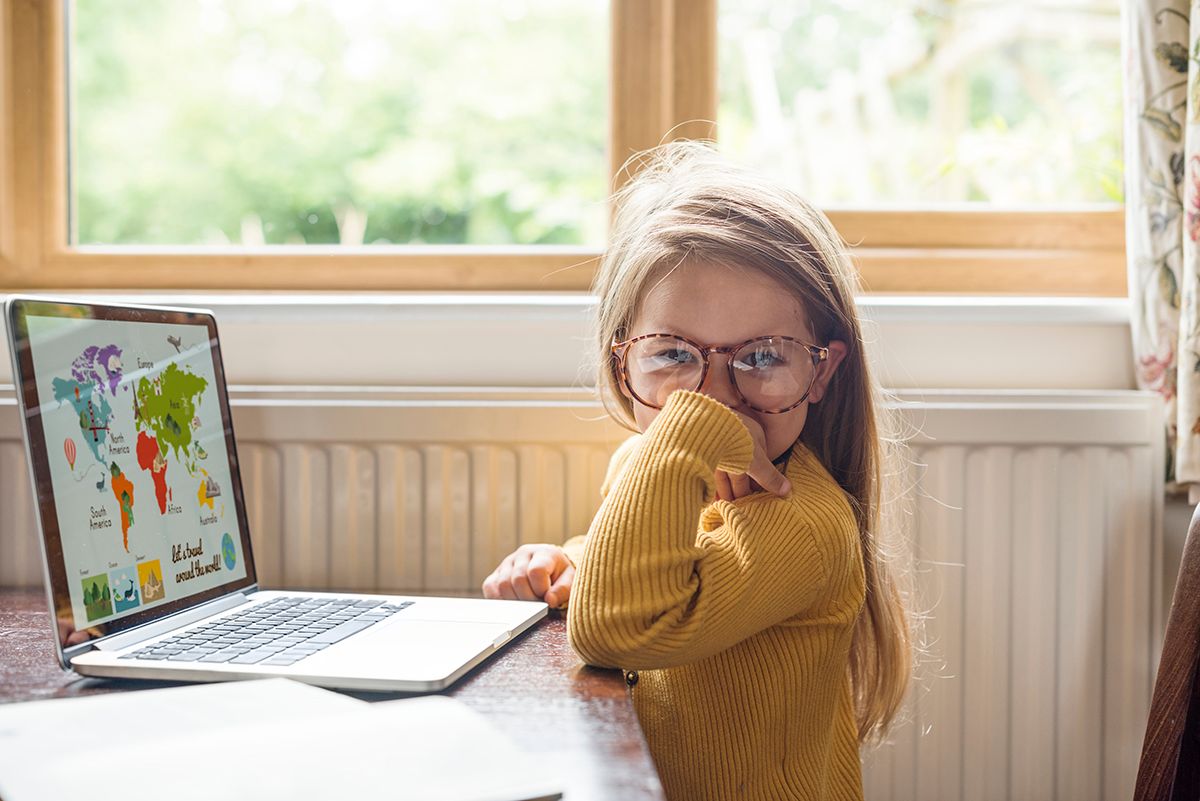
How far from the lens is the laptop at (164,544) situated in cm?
74

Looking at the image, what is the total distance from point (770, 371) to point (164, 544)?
0.53 m

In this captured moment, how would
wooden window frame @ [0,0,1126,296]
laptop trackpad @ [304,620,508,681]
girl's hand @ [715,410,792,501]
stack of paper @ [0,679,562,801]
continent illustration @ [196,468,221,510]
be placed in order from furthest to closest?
wooden window frame @ [0,0,1126,296] → continent illustration @ [196,468,221,510] → girl's hand @ [715,410,792,501] → laptop trackpad @ [304,620,508,681] → stack of paper @ [0,679,562,801]

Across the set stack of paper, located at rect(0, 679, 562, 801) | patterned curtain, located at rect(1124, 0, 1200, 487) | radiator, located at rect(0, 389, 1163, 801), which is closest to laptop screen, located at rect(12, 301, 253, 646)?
stack of paper, located at rect(0, 679, 562, 801)

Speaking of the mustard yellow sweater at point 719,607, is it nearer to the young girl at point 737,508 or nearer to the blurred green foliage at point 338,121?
the young girl at point 737,508

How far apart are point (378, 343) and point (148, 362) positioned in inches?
19.8

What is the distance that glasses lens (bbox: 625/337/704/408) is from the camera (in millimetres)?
869

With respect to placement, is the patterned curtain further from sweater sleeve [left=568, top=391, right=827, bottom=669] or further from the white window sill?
sweater sleeve [left=568, top=391, right=827, bottom=669]

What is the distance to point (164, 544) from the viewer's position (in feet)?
2.92

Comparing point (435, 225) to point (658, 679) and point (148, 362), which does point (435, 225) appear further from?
point (658, 679)

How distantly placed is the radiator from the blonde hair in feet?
0.89

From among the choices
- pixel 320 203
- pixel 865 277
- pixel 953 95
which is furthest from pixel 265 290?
pixel 953 95

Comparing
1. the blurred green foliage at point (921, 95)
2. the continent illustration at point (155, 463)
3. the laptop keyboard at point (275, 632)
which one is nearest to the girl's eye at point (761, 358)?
the laptop keyboard at point (275, 632)

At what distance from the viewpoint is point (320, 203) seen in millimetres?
1607

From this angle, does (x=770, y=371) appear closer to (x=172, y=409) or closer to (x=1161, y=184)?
(x=172, y=409)
